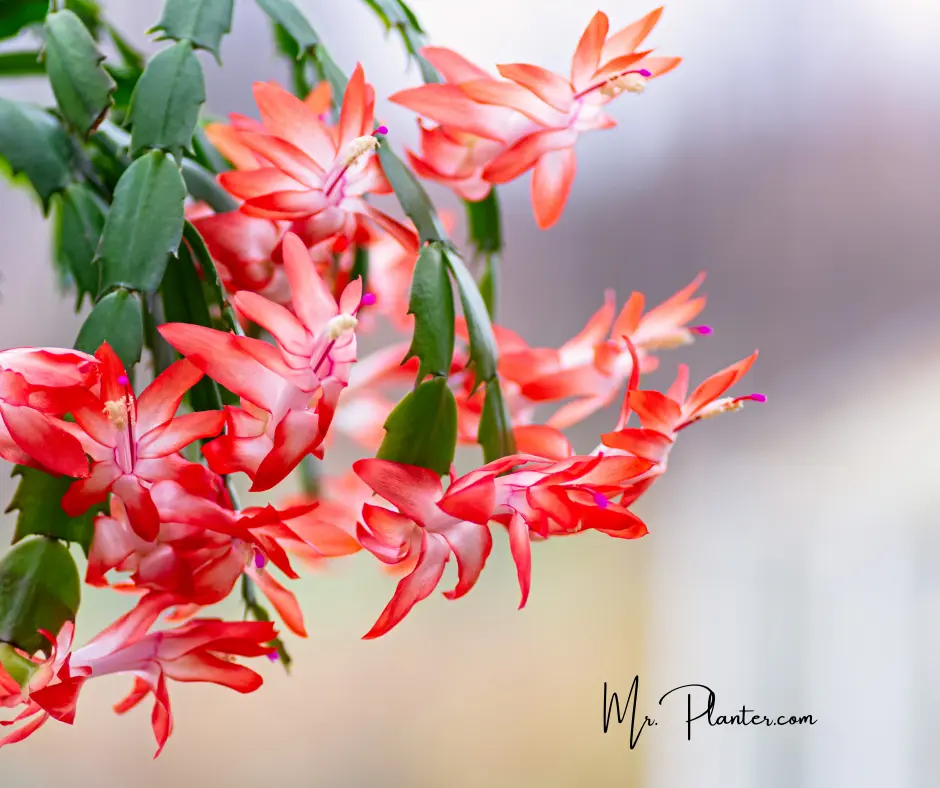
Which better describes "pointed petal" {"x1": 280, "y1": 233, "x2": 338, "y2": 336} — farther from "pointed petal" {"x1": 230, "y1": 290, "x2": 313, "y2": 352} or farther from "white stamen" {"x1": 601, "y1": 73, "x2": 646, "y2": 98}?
"white stamen" {"x1": 601, "y1": 73, "x2": 646, "y2": 98}

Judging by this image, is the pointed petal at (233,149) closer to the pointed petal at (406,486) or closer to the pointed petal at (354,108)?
the pointed petal at (354,108)

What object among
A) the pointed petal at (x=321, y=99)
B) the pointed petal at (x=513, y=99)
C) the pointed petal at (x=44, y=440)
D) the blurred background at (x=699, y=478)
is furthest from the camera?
the blurred background at (x=699, y=478)

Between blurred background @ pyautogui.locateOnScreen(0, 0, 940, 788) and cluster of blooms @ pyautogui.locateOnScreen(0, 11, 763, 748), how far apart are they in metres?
1.37

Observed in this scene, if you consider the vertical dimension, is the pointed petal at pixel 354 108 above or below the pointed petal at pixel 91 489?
above

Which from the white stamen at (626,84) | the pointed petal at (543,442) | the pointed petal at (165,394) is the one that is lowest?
the pointed petal at (165,394)

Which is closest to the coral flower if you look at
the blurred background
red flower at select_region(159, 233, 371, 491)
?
red flower at select_region(159, 233, 371, 491)

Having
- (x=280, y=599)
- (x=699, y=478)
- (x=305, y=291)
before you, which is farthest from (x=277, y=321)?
(x=699, y=478)

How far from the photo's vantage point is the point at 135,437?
0.31 meters

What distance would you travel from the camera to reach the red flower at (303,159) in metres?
0.35

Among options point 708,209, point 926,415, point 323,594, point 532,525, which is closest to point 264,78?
point 708,209

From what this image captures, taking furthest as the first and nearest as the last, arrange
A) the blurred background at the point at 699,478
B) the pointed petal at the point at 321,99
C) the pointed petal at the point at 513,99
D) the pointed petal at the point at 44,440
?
the blurred background at the point at 699,478
the pointed petal at the point at 321,99
the pointed petal at the point at 513,99
the pointed petal at the point at 44,440

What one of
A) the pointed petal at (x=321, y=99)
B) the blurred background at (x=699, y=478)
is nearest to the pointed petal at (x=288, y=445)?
the pointed petal at (x=321, y=99)

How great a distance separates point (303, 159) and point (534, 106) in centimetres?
10

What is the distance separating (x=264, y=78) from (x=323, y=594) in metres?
1.03
